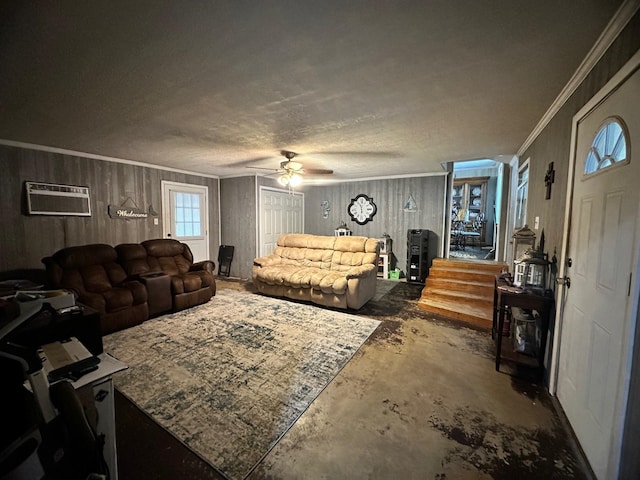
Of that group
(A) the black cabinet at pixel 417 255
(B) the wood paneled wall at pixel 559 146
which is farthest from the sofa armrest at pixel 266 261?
(B) the wood paneled wall at pixel 559 146

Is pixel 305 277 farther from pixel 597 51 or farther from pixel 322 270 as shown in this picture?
pixel 597 51

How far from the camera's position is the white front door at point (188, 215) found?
5.37 metres

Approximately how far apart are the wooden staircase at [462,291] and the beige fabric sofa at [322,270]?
99cm

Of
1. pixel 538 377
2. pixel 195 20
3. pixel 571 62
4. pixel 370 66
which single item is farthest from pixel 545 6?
pixel 538 377

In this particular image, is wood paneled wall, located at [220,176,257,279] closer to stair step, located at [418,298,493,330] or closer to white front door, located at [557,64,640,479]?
stair step, located at [418,298,493,330]

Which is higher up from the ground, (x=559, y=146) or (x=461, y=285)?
(x=559, y=146)

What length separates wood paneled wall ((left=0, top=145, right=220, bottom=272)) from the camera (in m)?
3.59

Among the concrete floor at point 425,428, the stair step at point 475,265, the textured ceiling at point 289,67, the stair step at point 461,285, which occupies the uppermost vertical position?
the textured ceiling at point 289,67

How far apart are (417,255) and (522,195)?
2159 mm

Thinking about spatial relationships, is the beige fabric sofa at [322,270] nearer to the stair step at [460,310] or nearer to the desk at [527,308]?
the stair step at [460,310]

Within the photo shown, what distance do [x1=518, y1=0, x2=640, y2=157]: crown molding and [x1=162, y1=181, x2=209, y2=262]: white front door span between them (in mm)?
5954

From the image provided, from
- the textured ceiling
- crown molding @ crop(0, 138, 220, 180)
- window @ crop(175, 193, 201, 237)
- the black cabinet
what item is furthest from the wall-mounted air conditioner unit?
the black cabinet

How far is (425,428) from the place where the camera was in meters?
1.74

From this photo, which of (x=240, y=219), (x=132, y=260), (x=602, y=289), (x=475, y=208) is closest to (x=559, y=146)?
(x=602, y=289)
